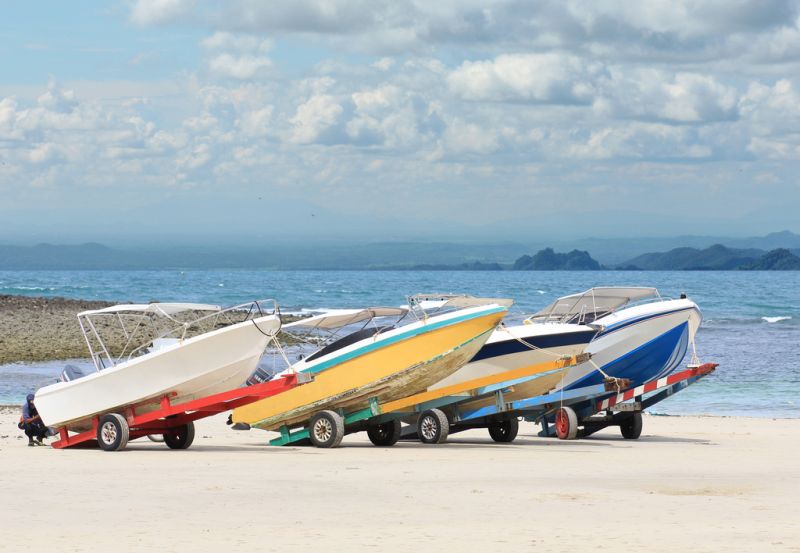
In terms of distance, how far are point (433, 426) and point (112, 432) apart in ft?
15.1

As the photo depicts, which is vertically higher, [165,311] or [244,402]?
[165,311]

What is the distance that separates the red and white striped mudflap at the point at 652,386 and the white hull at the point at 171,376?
562cm

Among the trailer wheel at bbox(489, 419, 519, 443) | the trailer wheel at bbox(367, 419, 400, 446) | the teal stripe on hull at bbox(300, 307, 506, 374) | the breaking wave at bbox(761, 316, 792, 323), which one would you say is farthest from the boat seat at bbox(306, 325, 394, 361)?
the breaking wave at bbox(761, 316, 792, 323)

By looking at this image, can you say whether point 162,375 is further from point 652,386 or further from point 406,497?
point 652,386

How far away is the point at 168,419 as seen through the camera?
17969 mm

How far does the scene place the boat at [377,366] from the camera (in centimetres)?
1812

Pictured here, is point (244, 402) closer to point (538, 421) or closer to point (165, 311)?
point (165, 311)

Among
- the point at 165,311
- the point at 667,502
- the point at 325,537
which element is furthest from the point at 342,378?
the point at 325,537

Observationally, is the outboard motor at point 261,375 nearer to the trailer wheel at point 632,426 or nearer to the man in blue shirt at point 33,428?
the man in blue shirt at point 33,428

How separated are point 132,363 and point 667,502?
7.82 metres

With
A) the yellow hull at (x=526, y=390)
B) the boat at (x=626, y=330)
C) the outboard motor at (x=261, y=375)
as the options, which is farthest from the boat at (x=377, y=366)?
the boat at (x=626, y=330)

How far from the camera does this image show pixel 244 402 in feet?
57.7

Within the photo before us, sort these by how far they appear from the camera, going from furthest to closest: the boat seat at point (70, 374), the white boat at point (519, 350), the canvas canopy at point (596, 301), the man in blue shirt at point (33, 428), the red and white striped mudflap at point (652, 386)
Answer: the canvas canopy at point (596, 301) → the red and white striped mudflap at point (652, 386) → the white boat at point (519, 350) → the man in blue shirt at point (33, 428) → the boat seat at point (70, 374)

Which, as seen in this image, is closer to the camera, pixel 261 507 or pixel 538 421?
pixel 261 507
